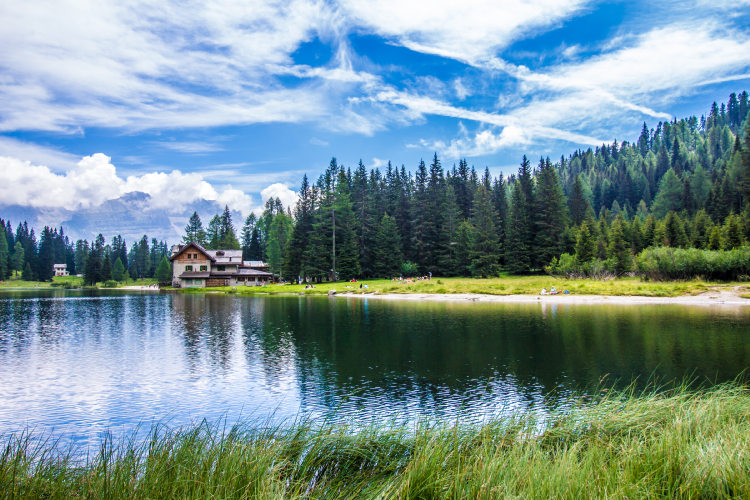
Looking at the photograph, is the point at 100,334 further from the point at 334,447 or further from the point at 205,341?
the point at 334,447

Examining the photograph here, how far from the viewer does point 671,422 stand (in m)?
8.56

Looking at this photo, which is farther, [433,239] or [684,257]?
[433,239]

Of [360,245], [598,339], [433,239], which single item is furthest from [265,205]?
[598,339]

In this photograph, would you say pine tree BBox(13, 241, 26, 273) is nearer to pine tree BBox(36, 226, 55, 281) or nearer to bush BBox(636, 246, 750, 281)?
pine tree BBox(36, 226, 55, 281)

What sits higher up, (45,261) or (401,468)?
(45,261)

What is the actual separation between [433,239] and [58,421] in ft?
245

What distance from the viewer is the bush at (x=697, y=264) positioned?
46.6m

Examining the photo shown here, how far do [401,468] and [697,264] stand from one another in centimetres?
5387

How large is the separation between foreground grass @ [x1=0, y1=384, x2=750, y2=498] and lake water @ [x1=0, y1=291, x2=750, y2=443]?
1.82 metres

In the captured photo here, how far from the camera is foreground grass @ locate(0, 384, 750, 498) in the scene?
222 inches

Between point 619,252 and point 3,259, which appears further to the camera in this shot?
point 3,259

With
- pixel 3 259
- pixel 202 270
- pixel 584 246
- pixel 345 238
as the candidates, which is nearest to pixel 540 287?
pixel 584 246

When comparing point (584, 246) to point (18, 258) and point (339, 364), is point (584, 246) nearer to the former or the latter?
point (339, 364)

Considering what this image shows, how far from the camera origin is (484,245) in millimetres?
73625
